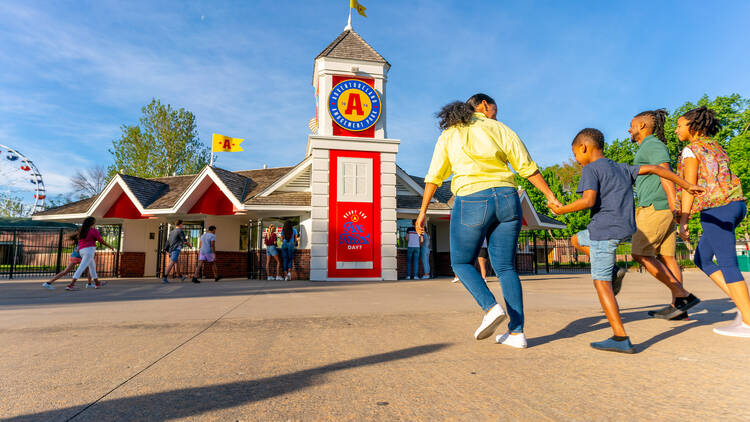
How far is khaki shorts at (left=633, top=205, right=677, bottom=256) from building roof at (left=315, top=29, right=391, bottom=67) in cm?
1218

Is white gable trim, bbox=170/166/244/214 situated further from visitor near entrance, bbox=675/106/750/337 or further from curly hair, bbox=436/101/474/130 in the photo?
visitor near entrance, bbox=675/106/750/337

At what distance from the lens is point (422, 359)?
2533 mm

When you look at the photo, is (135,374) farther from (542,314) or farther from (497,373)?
(542,314)

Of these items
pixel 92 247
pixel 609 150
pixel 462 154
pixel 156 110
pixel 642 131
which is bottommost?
pixel 92 247

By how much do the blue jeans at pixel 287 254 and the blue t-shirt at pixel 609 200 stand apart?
11.5m

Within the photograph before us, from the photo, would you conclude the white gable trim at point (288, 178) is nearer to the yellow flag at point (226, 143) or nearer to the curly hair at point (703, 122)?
the yellow flag at point (226, 143)

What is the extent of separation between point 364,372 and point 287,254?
12.0m

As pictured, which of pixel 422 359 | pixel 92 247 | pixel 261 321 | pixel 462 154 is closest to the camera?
pixel 422 359

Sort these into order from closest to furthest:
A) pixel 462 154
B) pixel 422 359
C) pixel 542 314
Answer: pixel 422 359 → pixel 462 154 → pixel 542 314

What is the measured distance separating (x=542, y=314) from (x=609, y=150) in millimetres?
33378

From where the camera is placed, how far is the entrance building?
13.9 meters

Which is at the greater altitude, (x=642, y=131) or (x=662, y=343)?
(x=642, y=131)

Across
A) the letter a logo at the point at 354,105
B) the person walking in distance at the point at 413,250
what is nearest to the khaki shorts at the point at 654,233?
the person walking in distance at the point at 413,250

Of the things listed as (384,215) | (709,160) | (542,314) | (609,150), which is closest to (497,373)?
(542,314)
